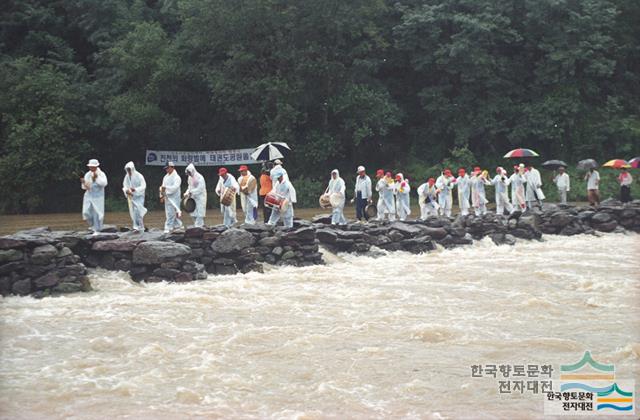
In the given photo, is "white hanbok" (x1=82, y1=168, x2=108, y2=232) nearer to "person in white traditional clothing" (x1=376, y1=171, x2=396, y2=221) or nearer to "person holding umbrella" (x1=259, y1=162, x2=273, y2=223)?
"person holding umbrella" (x1=259, y1=162, x2=273, y2=223)

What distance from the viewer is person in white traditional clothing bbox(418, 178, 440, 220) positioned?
65.8 feet

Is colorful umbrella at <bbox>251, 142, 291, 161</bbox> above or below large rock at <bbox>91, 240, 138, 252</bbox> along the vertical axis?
above

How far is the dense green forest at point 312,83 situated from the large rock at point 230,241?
14026 millimetres

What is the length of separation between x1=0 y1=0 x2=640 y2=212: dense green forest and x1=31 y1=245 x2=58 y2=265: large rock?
1587 centimetres

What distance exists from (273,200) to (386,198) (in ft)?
18.5

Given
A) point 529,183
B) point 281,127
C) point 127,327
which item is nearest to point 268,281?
point 127,327

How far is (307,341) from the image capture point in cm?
837

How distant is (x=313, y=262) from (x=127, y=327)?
5.35 m

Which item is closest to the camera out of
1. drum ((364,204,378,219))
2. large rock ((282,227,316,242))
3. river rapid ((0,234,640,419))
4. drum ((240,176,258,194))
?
river rapid ((0,234,640,419))

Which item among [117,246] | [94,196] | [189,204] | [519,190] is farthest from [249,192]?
[519,190]

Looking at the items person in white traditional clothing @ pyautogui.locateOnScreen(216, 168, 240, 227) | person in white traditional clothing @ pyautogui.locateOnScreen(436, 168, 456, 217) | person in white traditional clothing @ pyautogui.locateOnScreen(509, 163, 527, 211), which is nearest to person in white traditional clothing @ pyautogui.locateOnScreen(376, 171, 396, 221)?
person in white traditional clothing @ pyautogui.locateOnScreen(436, 168, 456, 217)

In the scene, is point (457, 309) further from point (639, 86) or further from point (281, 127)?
point (639, 86)

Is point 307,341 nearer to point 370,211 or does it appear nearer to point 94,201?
point 94,201

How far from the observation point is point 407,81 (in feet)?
104
